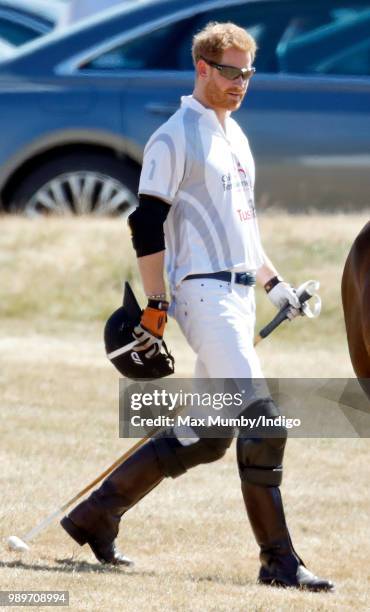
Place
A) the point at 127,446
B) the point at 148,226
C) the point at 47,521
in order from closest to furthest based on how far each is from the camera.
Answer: the point at 148,226 → the point at 47,521 → the point at 127,446

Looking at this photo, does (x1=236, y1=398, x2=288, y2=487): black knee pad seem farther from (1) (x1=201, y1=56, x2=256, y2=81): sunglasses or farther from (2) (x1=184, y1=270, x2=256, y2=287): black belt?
(1) (x1=201, y1=56, x2=256, y2=81): sunglasses

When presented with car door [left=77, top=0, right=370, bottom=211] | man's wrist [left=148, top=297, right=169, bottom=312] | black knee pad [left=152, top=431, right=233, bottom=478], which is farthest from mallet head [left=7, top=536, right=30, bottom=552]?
car door [left=77, top=0, right=370, bottom=211]

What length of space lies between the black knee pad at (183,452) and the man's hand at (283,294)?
0.54 meters

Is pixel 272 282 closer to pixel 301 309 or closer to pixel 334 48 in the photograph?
pixel 301 309

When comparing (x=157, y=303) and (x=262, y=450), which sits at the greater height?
(x=157, y=303)

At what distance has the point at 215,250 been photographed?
539 cm

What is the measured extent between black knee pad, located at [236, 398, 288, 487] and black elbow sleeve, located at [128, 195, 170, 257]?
0.62 meters

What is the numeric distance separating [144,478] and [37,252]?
196 inches

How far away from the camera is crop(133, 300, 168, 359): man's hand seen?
532 centimetres

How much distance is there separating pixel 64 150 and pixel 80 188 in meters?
0.26

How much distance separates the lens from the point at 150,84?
9984 mm

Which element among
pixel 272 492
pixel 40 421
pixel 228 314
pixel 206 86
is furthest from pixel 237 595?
pixel 40 421

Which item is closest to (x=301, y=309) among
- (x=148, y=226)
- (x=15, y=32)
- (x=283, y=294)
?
(x=283, y=294)

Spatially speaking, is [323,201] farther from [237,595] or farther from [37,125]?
[237,595]
